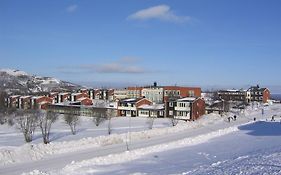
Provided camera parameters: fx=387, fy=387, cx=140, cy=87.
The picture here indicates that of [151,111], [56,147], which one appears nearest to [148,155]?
[56,147]

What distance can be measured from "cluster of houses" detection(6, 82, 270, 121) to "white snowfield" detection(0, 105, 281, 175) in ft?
93.3

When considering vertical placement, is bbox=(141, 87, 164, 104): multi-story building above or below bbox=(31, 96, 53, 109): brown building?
above

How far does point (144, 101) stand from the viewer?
80.4 m

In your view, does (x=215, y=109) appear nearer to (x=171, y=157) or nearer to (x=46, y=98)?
(x=46, y=98)

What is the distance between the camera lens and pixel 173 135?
42.4 meters

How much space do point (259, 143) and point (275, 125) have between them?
62.8ft

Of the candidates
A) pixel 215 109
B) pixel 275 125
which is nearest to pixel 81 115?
pixel 215 109

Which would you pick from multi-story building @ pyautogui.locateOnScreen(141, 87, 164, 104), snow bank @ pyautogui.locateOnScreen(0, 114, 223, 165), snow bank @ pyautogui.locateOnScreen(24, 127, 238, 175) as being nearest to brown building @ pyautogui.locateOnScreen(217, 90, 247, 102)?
multi-story building @ pyautogui.locateOnScreen(141, 87, 164, 104)

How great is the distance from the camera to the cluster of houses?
233 feet

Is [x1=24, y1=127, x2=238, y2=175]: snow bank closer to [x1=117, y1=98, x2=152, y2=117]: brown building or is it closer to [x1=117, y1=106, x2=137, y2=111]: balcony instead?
[x1=117, y1=98, x2=152, y2=117]: brown building

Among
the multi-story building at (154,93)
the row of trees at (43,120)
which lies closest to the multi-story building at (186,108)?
the row of trees at (43,120)

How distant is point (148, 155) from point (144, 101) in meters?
51.3

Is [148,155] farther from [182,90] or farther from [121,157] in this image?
[182,90]

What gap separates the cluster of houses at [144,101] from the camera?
7106cm
